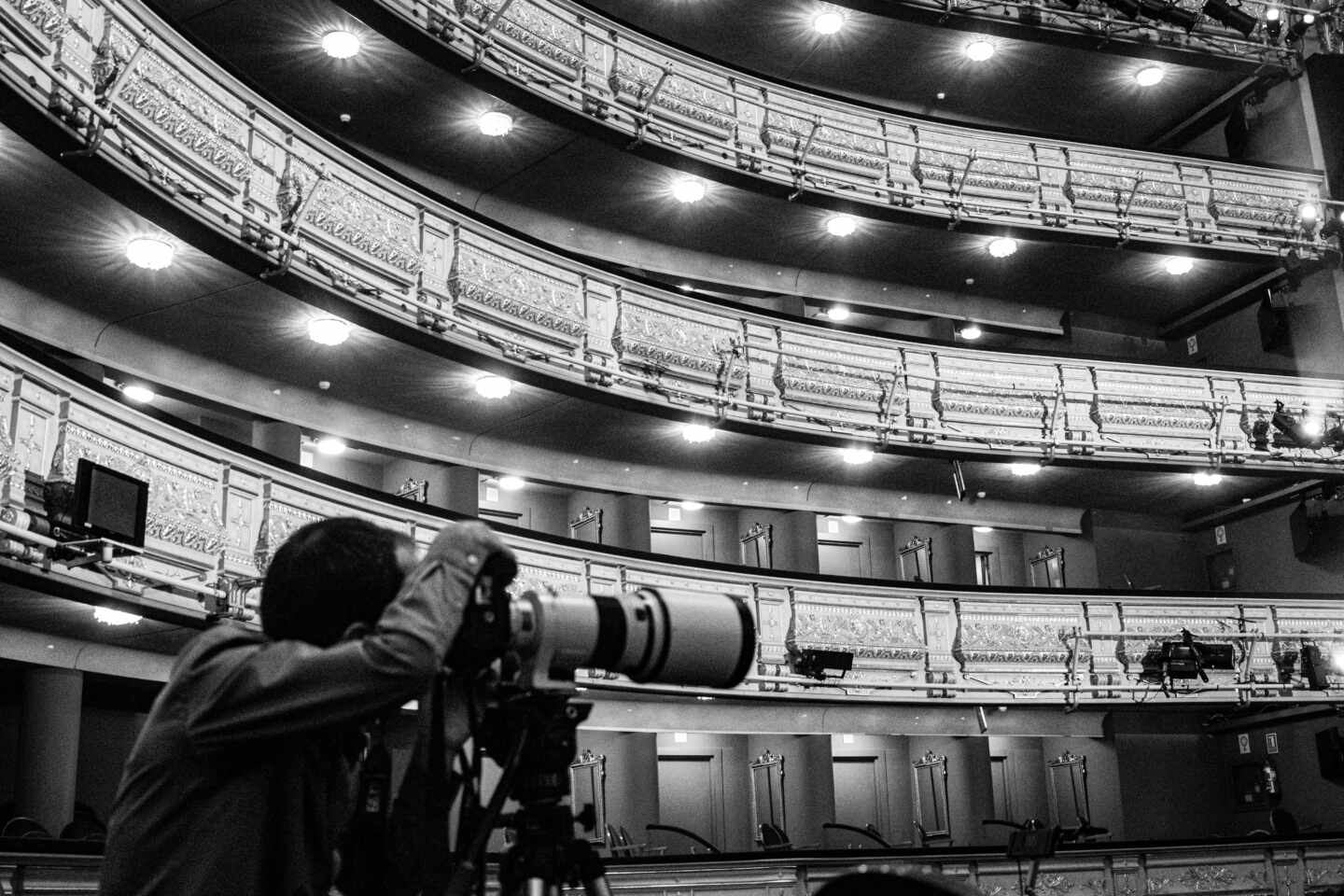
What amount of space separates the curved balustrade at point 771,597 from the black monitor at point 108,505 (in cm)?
27

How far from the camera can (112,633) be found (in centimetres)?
1187

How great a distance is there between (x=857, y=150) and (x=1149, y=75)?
586 centimetres

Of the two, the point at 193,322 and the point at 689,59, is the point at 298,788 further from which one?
the point at 689,59

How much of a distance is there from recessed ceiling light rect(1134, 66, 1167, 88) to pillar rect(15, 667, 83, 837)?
61.1 ft

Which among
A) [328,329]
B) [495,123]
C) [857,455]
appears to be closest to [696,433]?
[857,455]

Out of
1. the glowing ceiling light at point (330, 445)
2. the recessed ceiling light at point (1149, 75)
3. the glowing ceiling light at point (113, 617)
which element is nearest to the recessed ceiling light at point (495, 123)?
the glowing ceiling light at point (330, 445)

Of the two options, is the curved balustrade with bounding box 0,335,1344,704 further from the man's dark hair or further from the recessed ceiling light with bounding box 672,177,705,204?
the man's dark hair

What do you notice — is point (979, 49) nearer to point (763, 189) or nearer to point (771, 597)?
point (763, 189)

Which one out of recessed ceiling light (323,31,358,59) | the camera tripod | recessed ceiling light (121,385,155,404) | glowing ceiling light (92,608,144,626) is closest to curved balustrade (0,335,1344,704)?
glowing ceiling light (92,608,144,626)

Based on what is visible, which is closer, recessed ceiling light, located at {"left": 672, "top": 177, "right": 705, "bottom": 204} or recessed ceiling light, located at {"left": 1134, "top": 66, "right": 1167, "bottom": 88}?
recessed ceiling light, located at {"left": 672, "top": 177, "right": 705, "bottom": 204}

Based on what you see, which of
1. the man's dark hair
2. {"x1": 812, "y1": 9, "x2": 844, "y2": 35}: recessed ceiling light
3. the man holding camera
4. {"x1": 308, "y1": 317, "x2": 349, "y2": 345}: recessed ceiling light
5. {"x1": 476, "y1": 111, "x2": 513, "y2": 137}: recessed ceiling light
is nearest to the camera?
the man holding camera

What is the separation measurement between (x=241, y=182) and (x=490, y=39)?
4.49 m

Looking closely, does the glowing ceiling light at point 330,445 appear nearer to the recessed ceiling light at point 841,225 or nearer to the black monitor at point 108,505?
the black monitor at point 108,505

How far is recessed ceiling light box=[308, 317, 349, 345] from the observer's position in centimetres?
1343
